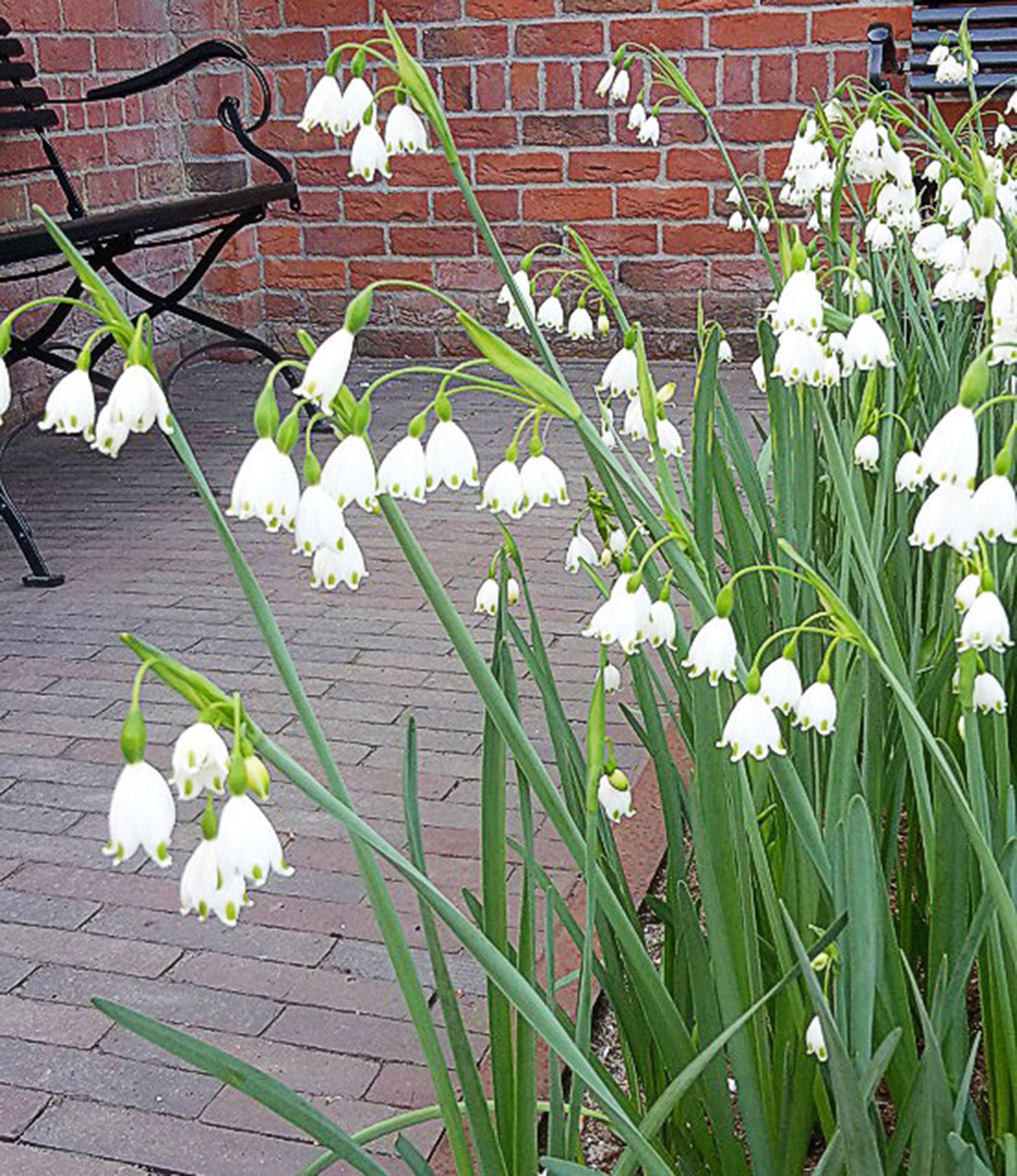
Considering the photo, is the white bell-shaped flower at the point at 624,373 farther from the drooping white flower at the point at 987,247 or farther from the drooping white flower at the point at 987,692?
the drooping white flower at the point at 987,692

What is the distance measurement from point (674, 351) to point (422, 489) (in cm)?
476

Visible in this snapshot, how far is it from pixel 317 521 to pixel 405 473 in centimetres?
13

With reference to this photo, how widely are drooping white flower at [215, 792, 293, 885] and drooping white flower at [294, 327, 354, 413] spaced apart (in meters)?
0.25

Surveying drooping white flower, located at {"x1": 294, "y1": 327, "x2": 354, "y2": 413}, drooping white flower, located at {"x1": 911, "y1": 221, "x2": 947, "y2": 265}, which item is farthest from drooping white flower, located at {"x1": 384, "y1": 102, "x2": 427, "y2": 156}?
drooping white flower, located at {"x1": 911, "y1": 221, "x2": 947, "y2": 265}

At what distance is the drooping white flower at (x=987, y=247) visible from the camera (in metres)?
1.44

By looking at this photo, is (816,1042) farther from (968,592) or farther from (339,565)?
(339,565)

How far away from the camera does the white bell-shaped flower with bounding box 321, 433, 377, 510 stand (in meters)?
0.96

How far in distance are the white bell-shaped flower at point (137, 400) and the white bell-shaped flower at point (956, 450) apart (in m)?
0.45

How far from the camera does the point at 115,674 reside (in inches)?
122

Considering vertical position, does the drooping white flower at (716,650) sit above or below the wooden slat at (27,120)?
below

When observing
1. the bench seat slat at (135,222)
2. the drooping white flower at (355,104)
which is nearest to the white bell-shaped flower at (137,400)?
the drooping white flower at (355,104)

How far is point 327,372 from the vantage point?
97cm

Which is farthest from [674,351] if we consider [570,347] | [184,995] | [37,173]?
[184,995]

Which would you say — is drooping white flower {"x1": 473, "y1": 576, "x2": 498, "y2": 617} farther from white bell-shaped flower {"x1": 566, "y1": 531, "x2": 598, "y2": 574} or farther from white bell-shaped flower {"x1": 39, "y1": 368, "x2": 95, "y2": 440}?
white bell-shaped flower {"x1": 39, "y1": 368, "x2": 95, "y2": 440}
